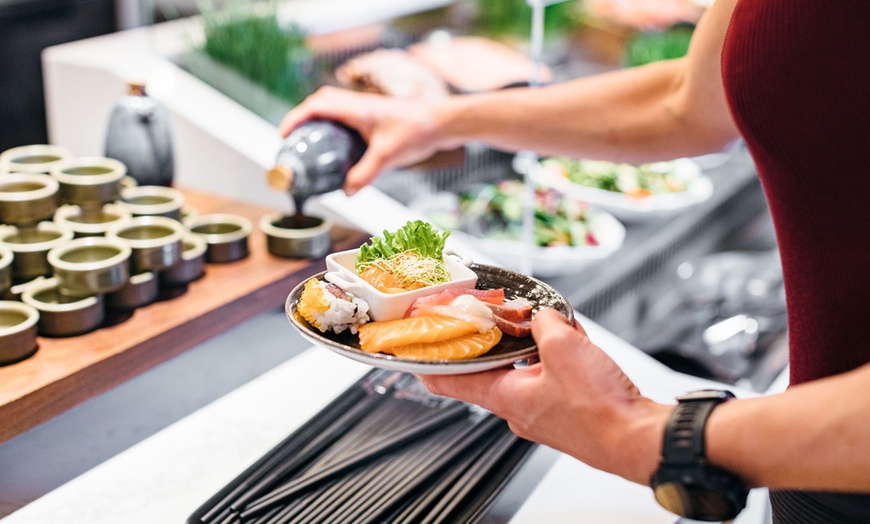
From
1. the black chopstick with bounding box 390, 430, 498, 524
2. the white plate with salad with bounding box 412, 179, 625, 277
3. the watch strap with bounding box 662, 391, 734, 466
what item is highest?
the watch strap with bounding box 662, 391, 734, 466

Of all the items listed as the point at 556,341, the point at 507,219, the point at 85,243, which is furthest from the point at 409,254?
the point at 507,219

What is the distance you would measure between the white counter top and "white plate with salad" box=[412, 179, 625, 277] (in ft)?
3.32

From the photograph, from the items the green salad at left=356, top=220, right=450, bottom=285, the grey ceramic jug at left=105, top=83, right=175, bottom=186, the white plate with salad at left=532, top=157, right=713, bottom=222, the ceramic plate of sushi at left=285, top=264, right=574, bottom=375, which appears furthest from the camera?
the white plate with salad at left=532, top=157, right=713, bottom=222

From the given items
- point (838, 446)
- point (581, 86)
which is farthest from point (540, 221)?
point (838, 446)

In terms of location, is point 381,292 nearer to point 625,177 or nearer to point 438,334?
point 438,334

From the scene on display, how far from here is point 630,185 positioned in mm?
3168

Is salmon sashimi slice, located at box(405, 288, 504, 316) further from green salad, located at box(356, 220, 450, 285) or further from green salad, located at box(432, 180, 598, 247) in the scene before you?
green salad, located at box(432, 180, 598, 247)

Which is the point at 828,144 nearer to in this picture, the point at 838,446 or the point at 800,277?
the point at 800,277

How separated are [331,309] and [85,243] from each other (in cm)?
68

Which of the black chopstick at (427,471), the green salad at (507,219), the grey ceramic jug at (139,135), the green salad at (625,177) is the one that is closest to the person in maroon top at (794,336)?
the black chopstick at (427,471)

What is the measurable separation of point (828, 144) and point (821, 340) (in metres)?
0.25

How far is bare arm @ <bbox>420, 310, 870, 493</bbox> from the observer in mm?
818

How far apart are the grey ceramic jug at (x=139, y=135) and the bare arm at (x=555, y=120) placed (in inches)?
16.4

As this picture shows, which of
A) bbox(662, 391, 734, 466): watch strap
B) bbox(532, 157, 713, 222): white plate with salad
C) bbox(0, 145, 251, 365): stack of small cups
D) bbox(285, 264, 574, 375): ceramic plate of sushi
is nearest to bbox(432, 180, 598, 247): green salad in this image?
bbox(532, 157, 713, 222): white plate with salad
